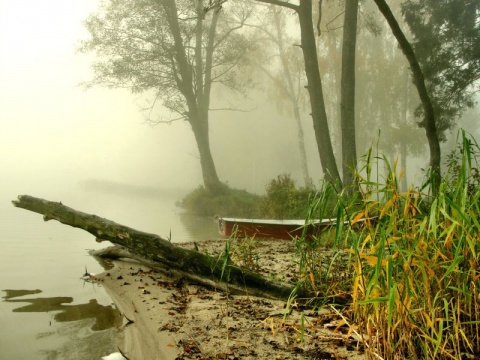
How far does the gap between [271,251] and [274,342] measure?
152 inches

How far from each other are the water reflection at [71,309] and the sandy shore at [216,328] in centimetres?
13

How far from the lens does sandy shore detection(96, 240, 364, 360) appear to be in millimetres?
2541

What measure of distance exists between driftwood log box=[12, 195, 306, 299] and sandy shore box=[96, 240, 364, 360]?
0.47ft

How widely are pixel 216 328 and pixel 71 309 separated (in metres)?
1.99

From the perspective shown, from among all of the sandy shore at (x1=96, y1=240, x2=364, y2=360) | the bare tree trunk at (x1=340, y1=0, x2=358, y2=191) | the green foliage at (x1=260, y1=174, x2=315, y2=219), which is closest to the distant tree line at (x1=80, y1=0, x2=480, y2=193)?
the bare tree trunk at (x1=340, y1=0, x2=358, y2=191)

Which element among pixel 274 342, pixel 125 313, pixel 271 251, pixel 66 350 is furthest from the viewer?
pixel 271 251

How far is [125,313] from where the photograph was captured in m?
3.80

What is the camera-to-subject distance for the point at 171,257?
4562mm

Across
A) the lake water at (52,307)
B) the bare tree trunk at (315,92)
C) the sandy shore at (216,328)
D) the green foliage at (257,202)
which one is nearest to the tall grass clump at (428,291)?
the sandy shore at (216,328)

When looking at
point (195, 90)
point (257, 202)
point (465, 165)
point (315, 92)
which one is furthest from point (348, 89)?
point (195, 90)

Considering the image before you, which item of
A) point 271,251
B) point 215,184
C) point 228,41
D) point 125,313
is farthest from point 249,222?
point 228,41

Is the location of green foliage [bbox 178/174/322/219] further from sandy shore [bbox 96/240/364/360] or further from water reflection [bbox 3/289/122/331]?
water reflection [bbox 3/289/122/331]

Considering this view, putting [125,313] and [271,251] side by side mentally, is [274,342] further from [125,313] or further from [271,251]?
[271,251]

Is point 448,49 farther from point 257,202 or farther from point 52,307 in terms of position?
point 52,307
